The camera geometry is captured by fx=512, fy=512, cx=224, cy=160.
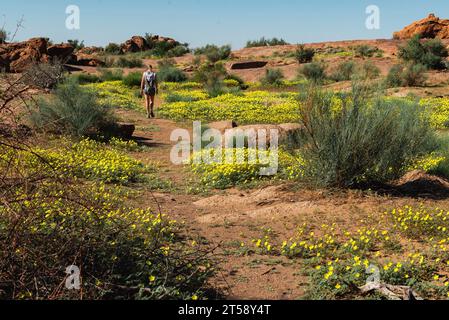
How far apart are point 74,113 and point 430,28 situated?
44843 mm

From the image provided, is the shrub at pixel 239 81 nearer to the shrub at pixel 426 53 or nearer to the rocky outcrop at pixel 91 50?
the shrub at pixel 426 53

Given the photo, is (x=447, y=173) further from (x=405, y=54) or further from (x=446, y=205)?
(x=405, y=54)

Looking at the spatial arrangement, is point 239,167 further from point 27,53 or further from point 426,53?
point 426,53

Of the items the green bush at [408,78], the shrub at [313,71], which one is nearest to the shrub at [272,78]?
the shrub at [313,71]

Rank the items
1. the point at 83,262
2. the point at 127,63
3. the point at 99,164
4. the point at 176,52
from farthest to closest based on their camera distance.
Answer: the point at 176,52 → the point at 127,63 → the point at 99,164 → the point at 83,262

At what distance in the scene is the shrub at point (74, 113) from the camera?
12.3 metres

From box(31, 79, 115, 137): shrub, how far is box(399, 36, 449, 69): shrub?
23.2 metres

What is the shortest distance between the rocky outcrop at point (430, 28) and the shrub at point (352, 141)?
143 feet

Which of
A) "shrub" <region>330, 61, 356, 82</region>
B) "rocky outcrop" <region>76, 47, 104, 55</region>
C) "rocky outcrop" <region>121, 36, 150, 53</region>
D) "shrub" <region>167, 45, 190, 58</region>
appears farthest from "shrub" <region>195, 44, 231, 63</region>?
"shrub" <region>330, 61, 356, 82</region>

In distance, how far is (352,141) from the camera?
766cm

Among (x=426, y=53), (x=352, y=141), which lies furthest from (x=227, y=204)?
(x=426, y=53)

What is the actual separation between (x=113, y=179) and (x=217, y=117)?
8849 millimetres

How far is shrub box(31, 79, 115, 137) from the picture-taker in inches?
486
